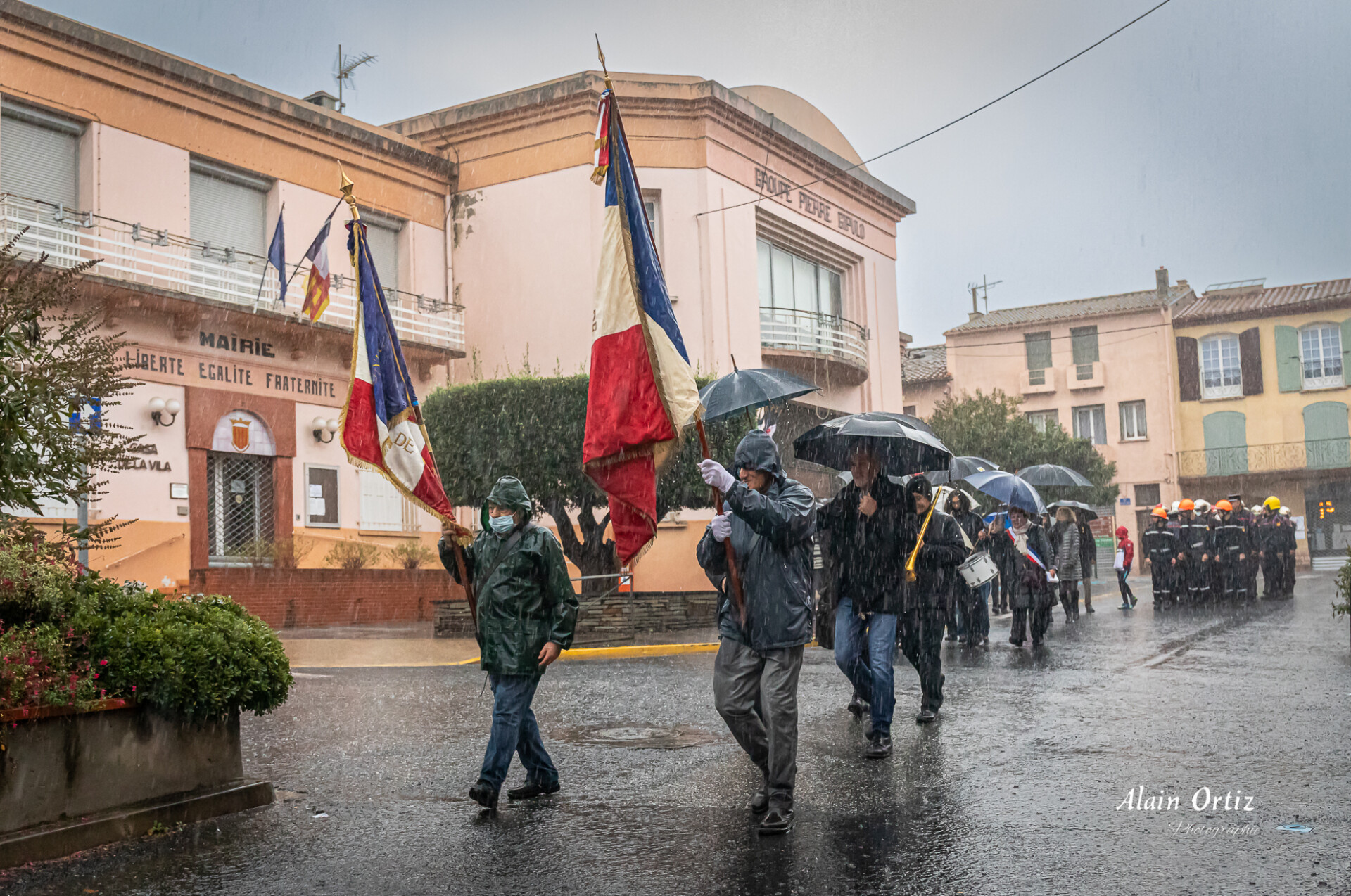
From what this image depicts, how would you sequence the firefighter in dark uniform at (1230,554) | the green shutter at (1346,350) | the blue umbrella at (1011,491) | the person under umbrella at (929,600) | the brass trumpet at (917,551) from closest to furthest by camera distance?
1. the brass trumpet at (917,551)
2. the person under umbrella at (929,600)
3. the blue umbrella at (1011,491)
4. the firefighter in dark uniform at (1230,554)
5. the green shutter at (1346,350)

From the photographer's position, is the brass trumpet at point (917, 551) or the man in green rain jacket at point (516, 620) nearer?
the man in green rain jacket at point (516, 620)

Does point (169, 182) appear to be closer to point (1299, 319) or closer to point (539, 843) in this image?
point (539, 843)

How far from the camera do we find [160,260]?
19.6 m

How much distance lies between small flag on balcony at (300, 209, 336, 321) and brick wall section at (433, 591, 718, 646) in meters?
4.32

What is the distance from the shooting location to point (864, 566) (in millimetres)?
7410

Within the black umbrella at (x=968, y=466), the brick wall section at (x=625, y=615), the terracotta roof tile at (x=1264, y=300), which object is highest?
the terracotta roof tile at (x=1264, y=300)

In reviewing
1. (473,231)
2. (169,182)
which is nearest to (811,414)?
(473,231)

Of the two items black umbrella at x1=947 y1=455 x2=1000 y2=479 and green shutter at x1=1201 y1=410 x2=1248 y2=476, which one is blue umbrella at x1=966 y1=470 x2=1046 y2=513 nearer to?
black umbrella at x1=947 y1=455 x2=1000 y2=479

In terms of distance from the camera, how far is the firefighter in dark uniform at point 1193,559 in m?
21.2

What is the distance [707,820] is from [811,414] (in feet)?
75.7

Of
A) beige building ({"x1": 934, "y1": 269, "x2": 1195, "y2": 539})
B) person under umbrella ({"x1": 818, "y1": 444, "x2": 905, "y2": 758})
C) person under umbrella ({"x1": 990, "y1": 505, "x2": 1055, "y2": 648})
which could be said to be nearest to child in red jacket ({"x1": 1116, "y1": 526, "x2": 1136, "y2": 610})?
person under umbrella ({"x1": 990, "y1": 505, "x2": 1055, "y2": 648})

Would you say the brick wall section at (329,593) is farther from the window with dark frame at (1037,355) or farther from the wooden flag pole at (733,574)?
the window with dark frame at (1037,355)

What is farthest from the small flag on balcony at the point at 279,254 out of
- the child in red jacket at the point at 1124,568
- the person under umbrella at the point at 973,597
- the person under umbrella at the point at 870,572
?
A: the child in red jacket at the point at 1124,568

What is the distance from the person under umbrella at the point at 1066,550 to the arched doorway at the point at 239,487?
486 inches
